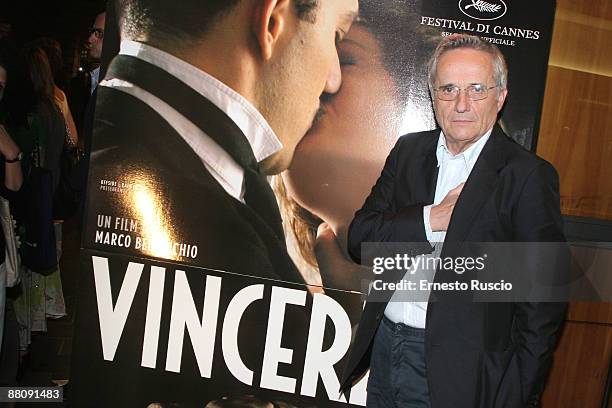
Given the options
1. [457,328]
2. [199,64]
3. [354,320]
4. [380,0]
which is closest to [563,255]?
[457,328]

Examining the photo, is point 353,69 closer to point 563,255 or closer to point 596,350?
point 563,255

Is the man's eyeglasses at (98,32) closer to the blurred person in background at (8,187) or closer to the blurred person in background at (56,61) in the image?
the blurred person in background at (56,61)

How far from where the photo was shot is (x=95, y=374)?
3.04m

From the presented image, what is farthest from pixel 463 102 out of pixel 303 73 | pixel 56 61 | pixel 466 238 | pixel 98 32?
pixel 56 61

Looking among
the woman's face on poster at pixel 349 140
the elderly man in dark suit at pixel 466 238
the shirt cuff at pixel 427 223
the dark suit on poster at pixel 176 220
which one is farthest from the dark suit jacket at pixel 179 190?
the shirt cuff at pixel 427 223

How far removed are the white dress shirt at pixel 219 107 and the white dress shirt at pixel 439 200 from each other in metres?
0.84

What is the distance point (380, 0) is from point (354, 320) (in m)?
1.21

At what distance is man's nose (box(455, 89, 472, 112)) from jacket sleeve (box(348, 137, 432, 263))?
293 millimetres

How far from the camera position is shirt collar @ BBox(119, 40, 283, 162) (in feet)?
9.36

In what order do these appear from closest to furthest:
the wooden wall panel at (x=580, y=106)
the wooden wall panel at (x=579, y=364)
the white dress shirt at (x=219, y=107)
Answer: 1. the white dress shirt at (x=219, y=107)
2. the wooden wall panel at (x=580, y=106)
3. the wooden wall panel at (x=579, y=364)

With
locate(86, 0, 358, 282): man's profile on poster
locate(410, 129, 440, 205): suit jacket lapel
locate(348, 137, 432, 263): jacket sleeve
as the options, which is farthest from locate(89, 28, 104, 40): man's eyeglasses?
locate(410, 129, 440, 205): suit jacket lapel

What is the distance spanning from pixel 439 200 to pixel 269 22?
1.07 m

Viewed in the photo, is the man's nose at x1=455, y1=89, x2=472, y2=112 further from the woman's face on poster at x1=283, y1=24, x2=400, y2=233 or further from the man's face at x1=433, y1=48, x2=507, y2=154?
the woman's face on poster at x1=283, y1=24, x2=400, y2=233

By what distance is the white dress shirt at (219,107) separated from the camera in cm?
286
